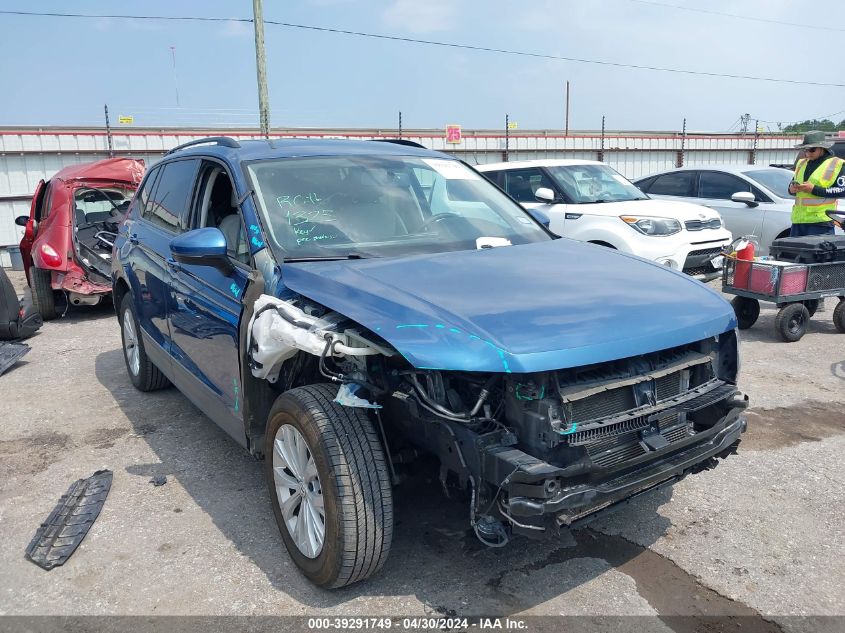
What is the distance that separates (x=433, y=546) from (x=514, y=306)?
4.27 ft

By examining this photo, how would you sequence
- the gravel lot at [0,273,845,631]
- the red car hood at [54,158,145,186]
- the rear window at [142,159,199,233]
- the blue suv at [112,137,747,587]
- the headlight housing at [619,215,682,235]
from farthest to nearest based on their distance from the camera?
the red car hood at [54,158,145,186] → the headlight housing at [619,215,682,235] → the rear window at [142,159,199,233] → the gravel lot at [0,273,845,631] → the blue suv at [112,137,747,587]

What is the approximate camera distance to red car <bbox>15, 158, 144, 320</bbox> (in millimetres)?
8586

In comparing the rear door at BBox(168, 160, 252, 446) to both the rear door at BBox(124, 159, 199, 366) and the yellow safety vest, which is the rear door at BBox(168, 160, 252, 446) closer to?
the rear door at BBox(124, 159, 199, 366)

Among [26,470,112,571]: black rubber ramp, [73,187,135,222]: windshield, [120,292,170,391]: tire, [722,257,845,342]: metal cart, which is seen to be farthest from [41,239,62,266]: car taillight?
[722,257,845,342]: metal cart

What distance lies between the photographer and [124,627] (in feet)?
9.19

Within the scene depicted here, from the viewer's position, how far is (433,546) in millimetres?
3322

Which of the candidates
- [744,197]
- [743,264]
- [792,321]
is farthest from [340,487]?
[744,197]

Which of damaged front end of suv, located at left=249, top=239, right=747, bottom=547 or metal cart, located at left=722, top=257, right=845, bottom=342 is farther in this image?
metal cart, located at left=722, top=257, right=845, bottom=342

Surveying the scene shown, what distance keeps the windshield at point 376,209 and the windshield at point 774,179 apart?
705 cm

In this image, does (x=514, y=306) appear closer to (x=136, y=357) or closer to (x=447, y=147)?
(x=136, y=357)

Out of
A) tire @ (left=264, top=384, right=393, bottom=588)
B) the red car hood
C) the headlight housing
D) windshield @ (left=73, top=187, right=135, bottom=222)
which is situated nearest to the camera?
tire @ (left=264, top=384, right=393, bottom=588)

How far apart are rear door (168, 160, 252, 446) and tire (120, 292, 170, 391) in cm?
107

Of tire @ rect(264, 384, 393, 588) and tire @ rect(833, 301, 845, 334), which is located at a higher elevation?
tire @ rect(264, 384, 393, 588)

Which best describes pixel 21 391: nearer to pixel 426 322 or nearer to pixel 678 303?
pixel 426 322
